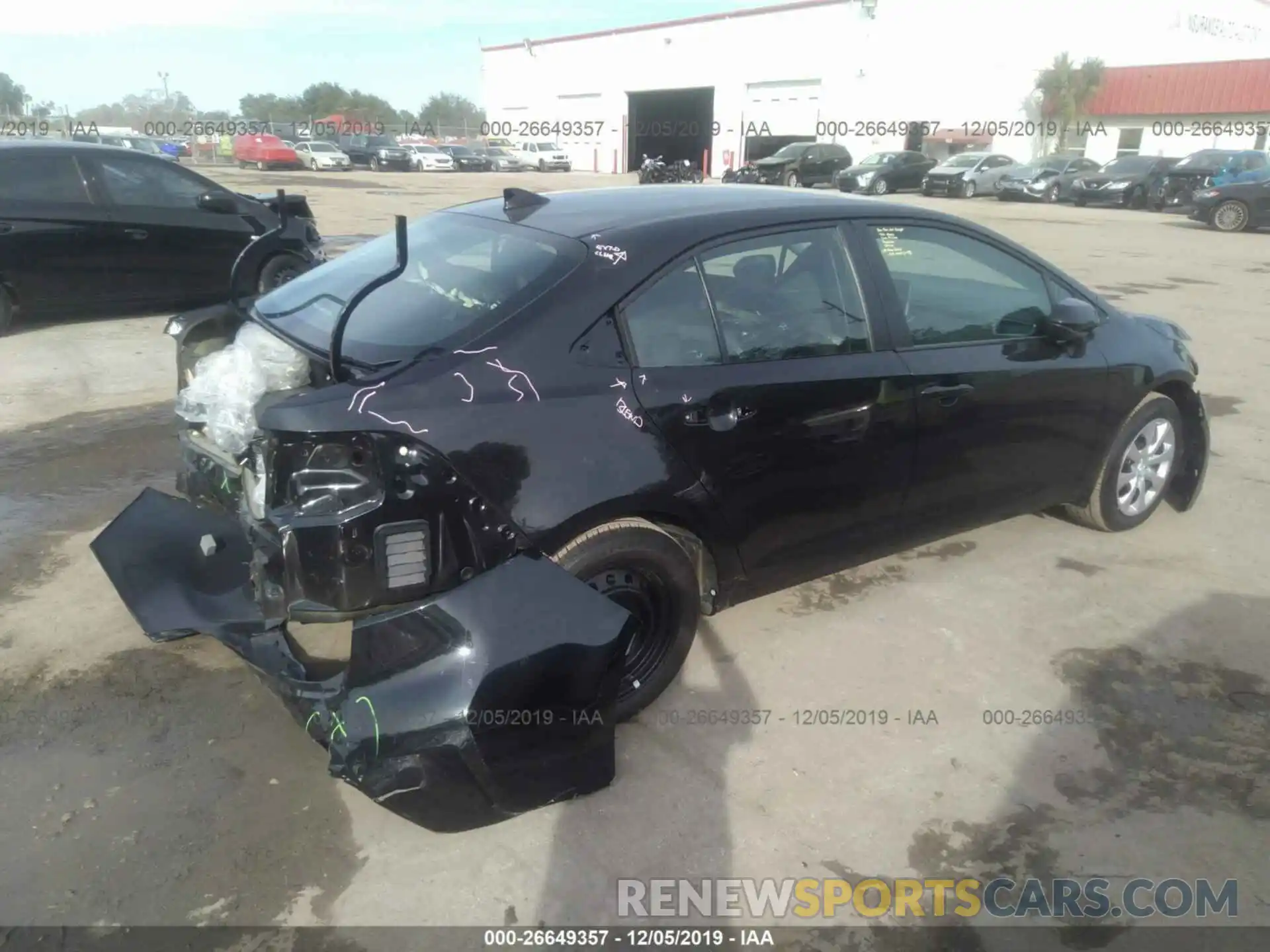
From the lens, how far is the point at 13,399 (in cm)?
643

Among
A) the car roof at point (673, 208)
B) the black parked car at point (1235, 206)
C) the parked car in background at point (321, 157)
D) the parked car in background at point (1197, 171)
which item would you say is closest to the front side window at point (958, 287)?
the car roof at point (673, 208)

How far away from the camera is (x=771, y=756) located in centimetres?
302

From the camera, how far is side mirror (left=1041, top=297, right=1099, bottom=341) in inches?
149

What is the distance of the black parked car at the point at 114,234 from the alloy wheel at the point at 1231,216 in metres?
19.5

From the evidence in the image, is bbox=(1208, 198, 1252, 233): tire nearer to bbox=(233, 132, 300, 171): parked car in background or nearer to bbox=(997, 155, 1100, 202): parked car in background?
bbox=(997, 155, 1100, 202): parked car in background

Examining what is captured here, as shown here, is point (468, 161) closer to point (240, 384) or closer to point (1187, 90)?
point (1187, 90)

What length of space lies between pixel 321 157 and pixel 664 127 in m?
20.1

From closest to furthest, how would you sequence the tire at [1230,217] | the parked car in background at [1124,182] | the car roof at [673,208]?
the car roof at [673,208] < the tire at [1230,217] < the parked car in background at [1124,182]

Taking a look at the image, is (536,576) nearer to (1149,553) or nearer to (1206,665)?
(1206,665)

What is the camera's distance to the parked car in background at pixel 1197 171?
22266mm

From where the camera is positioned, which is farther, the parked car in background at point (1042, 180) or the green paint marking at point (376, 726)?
the parked car in background at point (1042, 180)

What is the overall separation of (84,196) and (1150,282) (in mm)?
12283

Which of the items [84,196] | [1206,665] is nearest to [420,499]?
[1206,665]

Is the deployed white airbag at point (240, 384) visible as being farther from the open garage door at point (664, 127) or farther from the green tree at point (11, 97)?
the green tree at point (11, 97)
